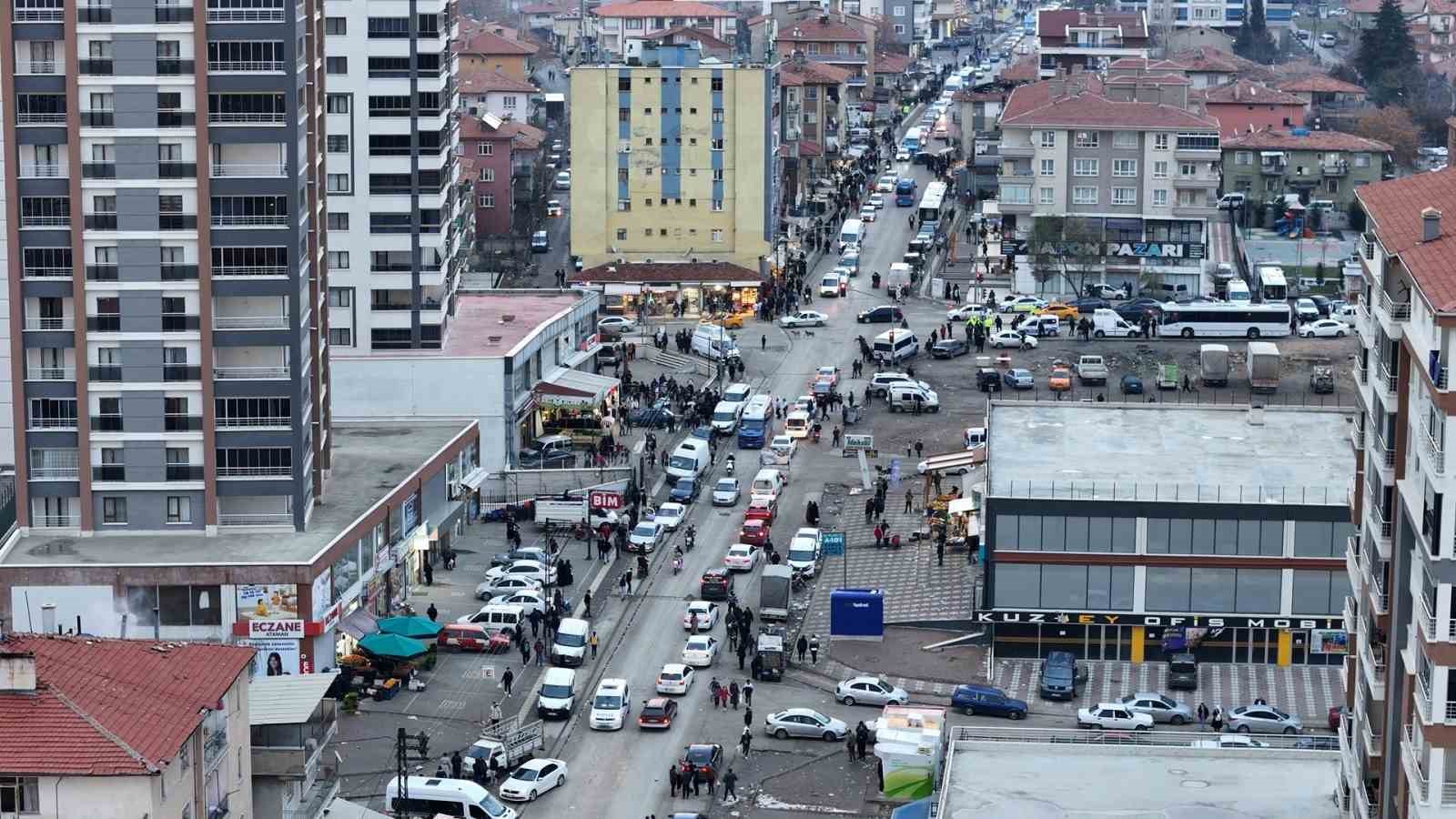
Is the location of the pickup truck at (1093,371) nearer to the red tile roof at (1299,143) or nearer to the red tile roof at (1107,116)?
the red tile roof at (1107,116)

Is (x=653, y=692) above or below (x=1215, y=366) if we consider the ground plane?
below

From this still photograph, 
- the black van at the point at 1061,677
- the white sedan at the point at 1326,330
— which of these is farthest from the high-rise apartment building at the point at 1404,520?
the white sedan at the point at 1326,330

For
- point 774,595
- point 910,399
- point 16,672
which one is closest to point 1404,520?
point 16,672

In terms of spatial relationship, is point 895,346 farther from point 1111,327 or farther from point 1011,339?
point 1111,327

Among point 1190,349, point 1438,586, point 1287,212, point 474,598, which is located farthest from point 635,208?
point 1438,586

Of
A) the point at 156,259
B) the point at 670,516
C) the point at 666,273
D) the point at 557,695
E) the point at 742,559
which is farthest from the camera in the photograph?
the point at 666,273

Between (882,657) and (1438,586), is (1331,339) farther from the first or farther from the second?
(1438,586)
